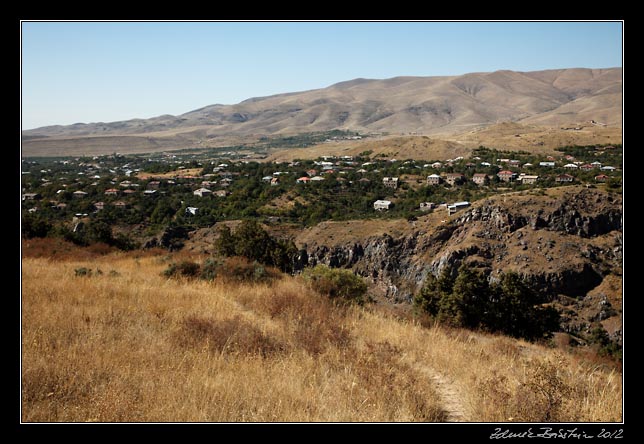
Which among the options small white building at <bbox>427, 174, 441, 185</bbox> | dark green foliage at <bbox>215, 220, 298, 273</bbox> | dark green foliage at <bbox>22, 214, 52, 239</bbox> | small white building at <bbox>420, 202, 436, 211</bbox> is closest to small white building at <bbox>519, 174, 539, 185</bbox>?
small white building at <bbox>427, 174, 441, 185</bbox>

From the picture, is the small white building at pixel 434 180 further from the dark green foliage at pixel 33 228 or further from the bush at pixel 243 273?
the bush at pixel 243 273

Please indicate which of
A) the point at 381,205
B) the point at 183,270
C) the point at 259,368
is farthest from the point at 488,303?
the point at 381,205

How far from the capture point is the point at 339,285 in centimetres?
758

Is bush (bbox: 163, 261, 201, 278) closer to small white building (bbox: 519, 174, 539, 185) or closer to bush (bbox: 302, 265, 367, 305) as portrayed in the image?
bush (bbox: 302, 265, 367, 305)

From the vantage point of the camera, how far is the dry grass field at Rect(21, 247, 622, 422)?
2.97 metres

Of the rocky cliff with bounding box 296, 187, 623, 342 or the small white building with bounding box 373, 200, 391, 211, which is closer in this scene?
the rocky cliff with bounding box 296, 187, 623, 342

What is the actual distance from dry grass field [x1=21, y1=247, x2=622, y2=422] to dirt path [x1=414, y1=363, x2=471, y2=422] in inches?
0.4

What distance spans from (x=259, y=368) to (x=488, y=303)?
50.0ft

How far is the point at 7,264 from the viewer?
2.82 meters

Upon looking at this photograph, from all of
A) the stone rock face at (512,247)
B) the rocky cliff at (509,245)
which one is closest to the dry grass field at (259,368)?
the stone rock face at (512,247)

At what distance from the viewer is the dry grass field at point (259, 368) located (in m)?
2.97

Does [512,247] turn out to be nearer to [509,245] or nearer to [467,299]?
[509,245]

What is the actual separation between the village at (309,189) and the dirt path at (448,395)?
4515cm

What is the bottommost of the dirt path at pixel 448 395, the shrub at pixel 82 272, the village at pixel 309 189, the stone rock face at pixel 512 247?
the stone rock face at pixel 512 247
